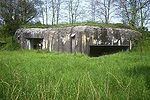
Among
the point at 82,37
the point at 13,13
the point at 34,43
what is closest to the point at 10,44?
the point at 34,43

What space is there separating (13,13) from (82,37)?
5.64 meters

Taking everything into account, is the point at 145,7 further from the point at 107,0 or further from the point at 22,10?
the point at 22,10

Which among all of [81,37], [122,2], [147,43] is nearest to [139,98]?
[81,37]

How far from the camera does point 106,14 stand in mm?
16297

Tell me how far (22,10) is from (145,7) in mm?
6090

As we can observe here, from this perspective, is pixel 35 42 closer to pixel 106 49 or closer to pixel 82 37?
pixel 106 49

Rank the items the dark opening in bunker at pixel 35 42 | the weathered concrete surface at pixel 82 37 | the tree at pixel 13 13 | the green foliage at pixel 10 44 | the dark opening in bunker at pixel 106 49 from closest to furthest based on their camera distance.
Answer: the weathered concrete surface at pixel 82 37
the dark opening in bunker at pixel 106 49
the green foliage at pixel 10 44
the dark opening in bunker at pixel 35 42
the tree at pixel 13 13

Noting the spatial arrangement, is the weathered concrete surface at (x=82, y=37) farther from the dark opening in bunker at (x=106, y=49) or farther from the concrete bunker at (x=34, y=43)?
the concrete bunker at (x=34, y=43)

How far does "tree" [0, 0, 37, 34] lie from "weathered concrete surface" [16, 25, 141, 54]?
2.90 metres

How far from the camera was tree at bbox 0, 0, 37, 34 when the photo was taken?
12.2m

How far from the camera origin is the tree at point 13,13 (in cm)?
1221

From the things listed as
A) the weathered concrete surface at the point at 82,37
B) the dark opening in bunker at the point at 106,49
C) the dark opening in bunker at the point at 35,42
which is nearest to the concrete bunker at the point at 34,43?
the dark opening in bunker at the point at 35,42

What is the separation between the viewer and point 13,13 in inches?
488

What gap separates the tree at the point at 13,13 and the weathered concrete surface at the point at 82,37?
9.51 feet
